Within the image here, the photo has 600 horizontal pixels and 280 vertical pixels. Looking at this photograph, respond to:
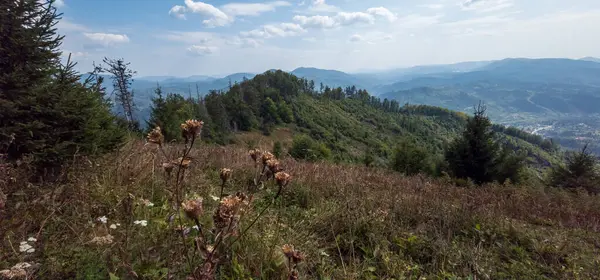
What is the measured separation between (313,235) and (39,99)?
4563 millimetres

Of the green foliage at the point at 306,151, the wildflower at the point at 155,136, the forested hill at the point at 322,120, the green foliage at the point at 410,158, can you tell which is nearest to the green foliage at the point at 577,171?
the green foliage at the point at 410,158

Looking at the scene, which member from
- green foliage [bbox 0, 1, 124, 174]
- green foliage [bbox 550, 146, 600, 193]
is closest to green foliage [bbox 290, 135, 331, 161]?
green foliage [bbox 0, 1, 124, 174]

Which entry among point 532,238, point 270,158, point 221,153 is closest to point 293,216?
point 270,158

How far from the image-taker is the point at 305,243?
2604mm

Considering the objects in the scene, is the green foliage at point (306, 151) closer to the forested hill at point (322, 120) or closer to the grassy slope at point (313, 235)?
the forested hill at point (322, 120)

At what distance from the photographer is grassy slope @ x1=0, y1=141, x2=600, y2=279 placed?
2.06 m

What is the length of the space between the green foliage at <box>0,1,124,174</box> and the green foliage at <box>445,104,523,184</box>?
1858 cm

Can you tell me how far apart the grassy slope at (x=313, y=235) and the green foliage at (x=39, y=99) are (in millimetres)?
1153

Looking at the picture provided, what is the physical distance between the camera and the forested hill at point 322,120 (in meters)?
49.2

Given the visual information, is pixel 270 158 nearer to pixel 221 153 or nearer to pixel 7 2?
pixel 221 153

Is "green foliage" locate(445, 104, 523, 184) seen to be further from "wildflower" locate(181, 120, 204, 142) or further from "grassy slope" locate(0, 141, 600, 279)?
"wildflower" locate(181, 120, 204, 142)

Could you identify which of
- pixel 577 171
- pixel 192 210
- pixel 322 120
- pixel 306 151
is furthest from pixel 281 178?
pixel 322 120

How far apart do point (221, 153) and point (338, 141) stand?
210ft

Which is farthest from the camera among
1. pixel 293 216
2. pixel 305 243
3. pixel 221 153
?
pixel 221 153
